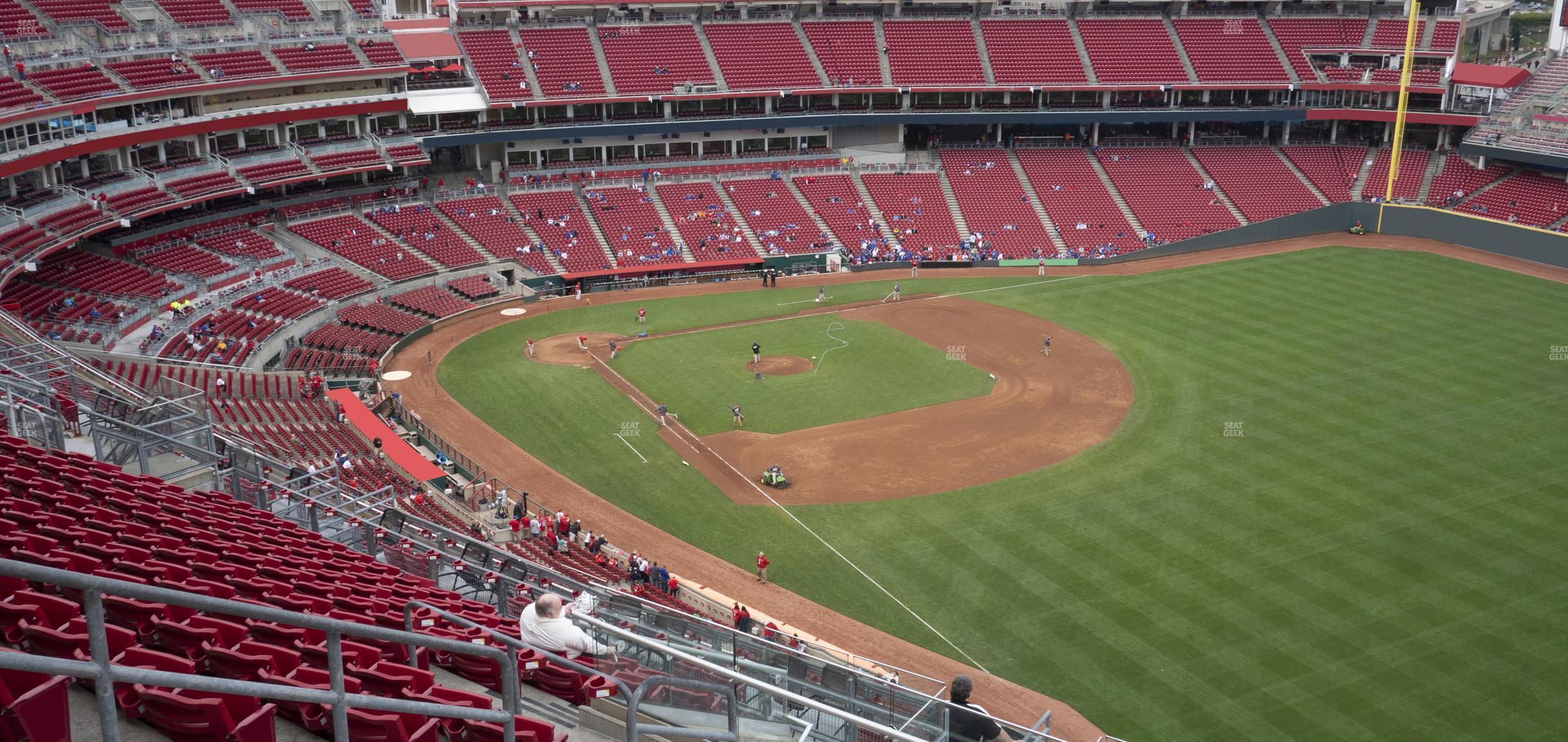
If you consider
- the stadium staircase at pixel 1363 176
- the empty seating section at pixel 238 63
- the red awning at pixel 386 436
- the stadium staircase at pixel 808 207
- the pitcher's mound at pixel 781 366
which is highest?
the empty seating section at pixel 238 63

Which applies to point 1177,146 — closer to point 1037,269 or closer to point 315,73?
point 1037,269

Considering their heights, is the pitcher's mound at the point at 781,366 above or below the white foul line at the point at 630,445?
above

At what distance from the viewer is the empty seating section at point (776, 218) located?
67.9 m

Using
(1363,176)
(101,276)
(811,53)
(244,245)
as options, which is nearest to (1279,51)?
(1363,176)

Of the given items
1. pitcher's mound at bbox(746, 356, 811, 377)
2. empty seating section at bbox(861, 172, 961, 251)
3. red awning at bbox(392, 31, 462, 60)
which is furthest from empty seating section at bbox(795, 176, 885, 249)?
red awning at bbox(392, 31, 462, 60)

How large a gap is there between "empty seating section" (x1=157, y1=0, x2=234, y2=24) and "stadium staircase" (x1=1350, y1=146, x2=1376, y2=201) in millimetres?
66236

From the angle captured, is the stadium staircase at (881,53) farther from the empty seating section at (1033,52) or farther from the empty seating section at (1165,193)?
the empty seating section at (1165,193)

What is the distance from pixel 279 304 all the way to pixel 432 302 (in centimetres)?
882

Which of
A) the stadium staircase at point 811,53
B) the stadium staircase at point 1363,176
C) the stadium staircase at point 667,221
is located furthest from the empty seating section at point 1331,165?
the stadium staircase at point 667,221

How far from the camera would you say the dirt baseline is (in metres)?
39.7

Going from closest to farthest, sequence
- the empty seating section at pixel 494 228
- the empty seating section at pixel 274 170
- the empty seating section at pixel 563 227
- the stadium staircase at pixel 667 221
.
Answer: the empty seating section at pixel 274 170 < the empty seating section at pixel 494 228 < the empty seating section at pixel 563 227 < the stadium staircase at pixel 667 221

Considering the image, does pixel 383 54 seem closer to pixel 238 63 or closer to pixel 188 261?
pixel 238 63

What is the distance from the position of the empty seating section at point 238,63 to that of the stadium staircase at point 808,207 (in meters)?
29.9

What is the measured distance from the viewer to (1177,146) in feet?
258
